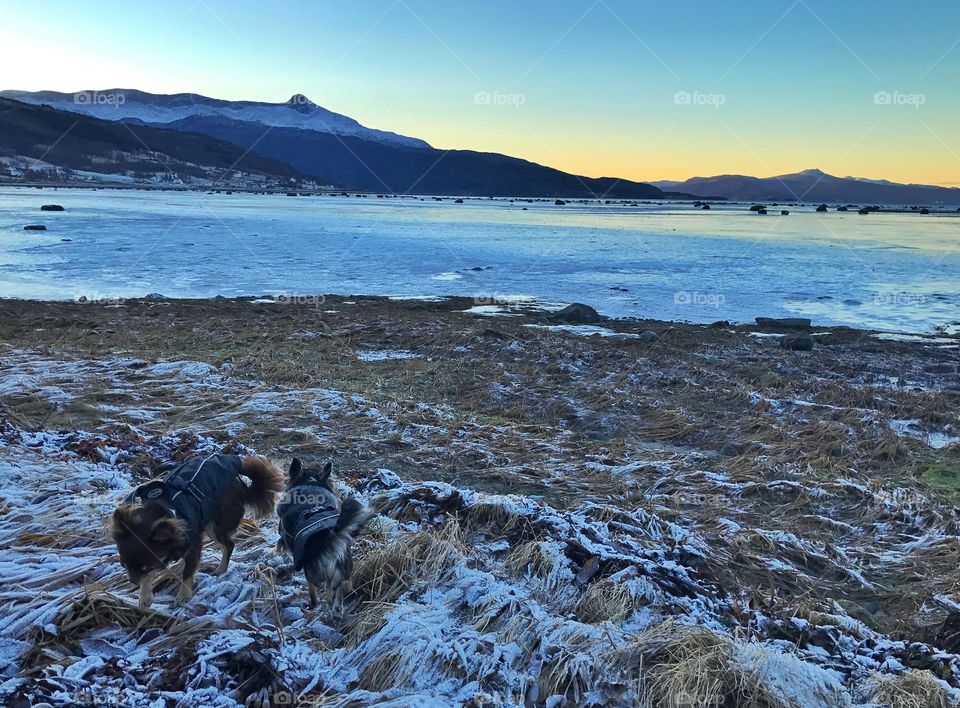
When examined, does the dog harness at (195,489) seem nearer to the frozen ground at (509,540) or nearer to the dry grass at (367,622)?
the frozen ground at (509,540)

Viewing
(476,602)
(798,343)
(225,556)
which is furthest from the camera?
(798,343)

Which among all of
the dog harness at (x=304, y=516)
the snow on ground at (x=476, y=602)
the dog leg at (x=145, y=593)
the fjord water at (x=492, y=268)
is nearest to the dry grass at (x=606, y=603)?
the snow on ground at (x=476, y=602)

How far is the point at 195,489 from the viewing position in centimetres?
306

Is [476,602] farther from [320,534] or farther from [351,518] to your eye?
[320,534]

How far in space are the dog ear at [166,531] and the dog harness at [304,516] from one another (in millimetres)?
529

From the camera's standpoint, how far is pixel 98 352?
30.7 ft

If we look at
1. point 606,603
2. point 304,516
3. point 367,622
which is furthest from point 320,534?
point 606,603

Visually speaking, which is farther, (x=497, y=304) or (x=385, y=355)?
(x=497, y=304)

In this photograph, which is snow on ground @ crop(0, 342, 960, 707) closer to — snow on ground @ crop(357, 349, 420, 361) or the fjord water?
snow on ground @ crop(357, 349, 420, 361)

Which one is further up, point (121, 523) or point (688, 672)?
point (121, 523)

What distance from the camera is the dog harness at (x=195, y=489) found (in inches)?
115

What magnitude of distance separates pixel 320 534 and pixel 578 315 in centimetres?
1338

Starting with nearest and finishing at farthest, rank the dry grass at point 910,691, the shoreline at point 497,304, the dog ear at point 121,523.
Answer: the dry grass at point 910,691 → the dog ear at point 121,523 → the shoreline at point 497,304

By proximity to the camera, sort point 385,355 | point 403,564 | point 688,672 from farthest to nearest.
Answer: point 385,355 < point 403,564 < point 688,672
